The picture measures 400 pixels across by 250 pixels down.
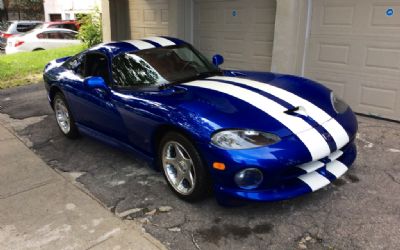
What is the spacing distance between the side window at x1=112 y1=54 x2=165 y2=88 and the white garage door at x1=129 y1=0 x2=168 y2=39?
5601mm

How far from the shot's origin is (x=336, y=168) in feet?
10.9

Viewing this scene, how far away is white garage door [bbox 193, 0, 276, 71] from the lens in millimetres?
7392

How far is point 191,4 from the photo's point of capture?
348 inches

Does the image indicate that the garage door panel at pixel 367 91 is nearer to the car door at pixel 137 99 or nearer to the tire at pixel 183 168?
the car door at pixel 137 99

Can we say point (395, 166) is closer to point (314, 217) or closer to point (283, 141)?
point (314, 217)

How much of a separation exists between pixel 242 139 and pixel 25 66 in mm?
10309

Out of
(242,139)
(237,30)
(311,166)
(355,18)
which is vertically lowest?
(311,166)

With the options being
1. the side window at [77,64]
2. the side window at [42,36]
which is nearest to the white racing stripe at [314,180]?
the side window at [77,64]

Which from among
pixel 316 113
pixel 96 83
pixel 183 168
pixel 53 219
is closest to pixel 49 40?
pixel 96 83

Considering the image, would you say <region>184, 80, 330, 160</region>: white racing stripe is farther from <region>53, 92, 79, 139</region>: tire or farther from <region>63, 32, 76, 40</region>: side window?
<region>63, 32, 76, 40</region>: side window

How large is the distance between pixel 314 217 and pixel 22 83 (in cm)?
880

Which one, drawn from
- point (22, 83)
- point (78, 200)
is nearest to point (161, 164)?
point (78, 200)

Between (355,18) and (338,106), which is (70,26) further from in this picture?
(338,106)

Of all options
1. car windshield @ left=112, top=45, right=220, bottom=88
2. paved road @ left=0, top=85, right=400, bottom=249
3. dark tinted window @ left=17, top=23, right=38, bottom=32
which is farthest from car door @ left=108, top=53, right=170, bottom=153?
dark tinted window @ left=17, top=23, right=38, bottom=32
